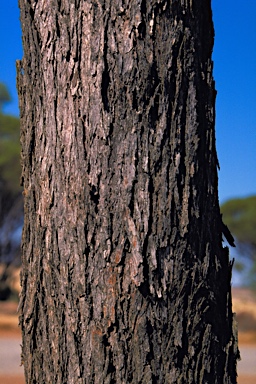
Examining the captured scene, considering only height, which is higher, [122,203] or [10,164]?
[10,164]

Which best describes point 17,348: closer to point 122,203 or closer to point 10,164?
point 122,203

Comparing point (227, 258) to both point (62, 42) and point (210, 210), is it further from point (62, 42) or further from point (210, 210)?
point (62, 42)

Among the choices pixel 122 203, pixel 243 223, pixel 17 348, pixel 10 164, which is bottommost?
pixel 122 203

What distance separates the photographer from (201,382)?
260 centimetres

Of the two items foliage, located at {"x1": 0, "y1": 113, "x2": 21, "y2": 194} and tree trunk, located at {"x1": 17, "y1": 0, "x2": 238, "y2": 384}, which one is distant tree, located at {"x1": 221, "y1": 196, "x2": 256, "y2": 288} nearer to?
foliage, located at {"x1": 0, "y1": 113, "x2": 21, "y2": 194}

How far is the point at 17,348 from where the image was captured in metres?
13.2

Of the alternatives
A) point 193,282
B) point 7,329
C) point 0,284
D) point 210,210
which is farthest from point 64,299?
point 0,284

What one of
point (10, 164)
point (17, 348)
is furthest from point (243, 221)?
point (17, 348)

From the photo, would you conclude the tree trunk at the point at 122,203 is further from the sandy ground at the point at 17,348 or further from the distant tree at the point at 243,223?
the distant tree at the point at 243,223

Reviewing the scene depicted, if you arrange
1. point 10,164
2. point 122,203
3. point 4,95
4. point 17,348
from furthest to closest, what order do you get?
point 4,95 < point 10,164 < point 17,348 < point 122,203

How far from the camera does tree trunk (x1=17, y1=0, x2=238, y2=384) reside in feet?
8.10

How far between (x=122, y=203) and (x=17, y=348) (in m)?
11.3

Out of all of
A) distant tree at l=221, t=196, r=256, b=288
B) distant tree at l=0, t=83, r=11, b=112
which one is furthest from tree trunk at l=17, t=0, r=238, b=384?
distant tree at l=0, t=83, r=11, b=112

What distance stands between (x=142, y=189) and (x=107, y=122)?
266 millimetres
